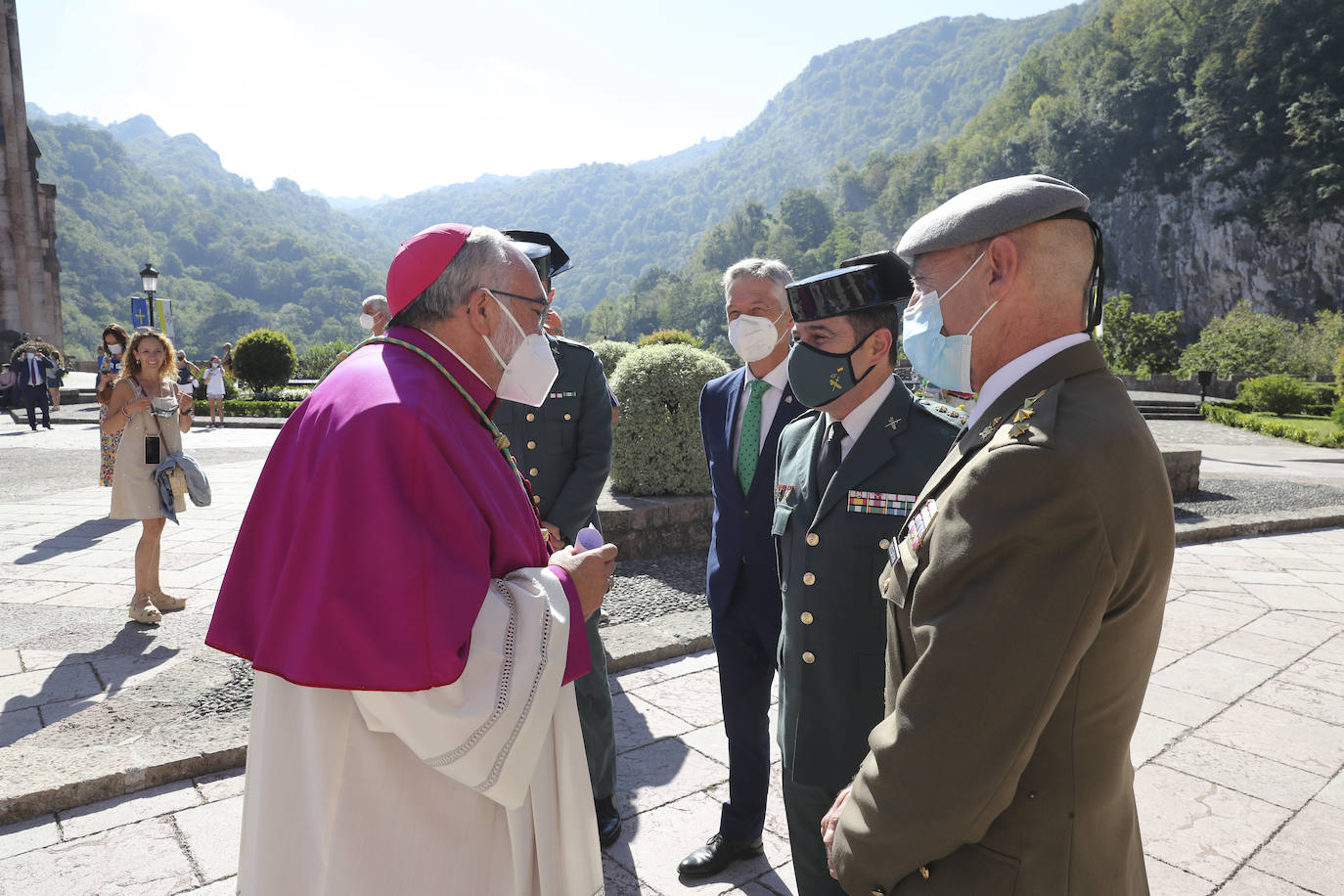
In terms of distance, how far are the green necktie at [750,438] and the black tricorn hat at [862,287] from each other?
0.81m

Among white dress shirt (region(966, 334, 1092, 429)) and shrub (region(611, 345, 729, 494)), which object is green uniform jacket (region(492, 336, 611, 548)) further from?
shrub (region(611, 345, 729, 494))

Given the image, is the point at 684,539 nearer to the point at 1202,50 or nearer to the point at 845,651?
the point at 845,651

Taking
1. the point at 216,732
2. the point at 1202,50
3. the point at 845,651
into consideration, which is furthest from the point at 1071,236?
the point at 1202,50

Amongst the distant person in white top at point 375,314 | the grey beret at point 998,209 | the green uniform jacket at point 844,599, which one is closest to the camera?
the grey beret at point 998,209

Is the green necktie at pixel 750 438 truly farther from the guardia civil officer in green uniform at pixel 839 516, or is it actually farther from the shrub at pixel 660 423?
the shrub at pixel 660 423

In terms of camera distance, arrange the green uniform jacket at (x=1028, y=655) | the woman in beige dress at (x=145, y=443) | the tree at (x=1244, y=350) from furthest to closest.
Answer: the tree at (x=1244, y=350), the woman in beige dress at (x=145, y=443), the green uniform jacket at (x=1028, y=655)

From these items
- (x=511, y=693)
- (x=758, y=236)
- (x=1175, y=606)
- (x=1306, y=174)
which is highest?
(x=758, y=236)

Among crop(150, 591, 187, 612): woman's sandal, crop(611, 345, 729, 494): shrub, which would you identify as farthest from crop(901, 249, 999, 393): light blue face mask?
crop(150, 591, 187, 612): woman's sandal

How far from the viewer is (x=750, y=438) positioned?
317 centimetres

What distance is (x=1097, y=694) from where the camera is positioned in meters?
1.24

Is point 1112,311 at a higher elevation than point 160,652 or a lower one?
higher

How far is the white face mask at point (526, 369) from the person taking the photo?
76.1 inches

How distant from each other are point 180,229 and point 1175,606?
154 metres

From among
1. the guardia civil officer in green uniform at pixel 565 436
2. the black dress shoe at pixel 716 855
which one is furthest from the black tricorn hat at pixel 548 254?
the black dress shoe at pixel 716 855
